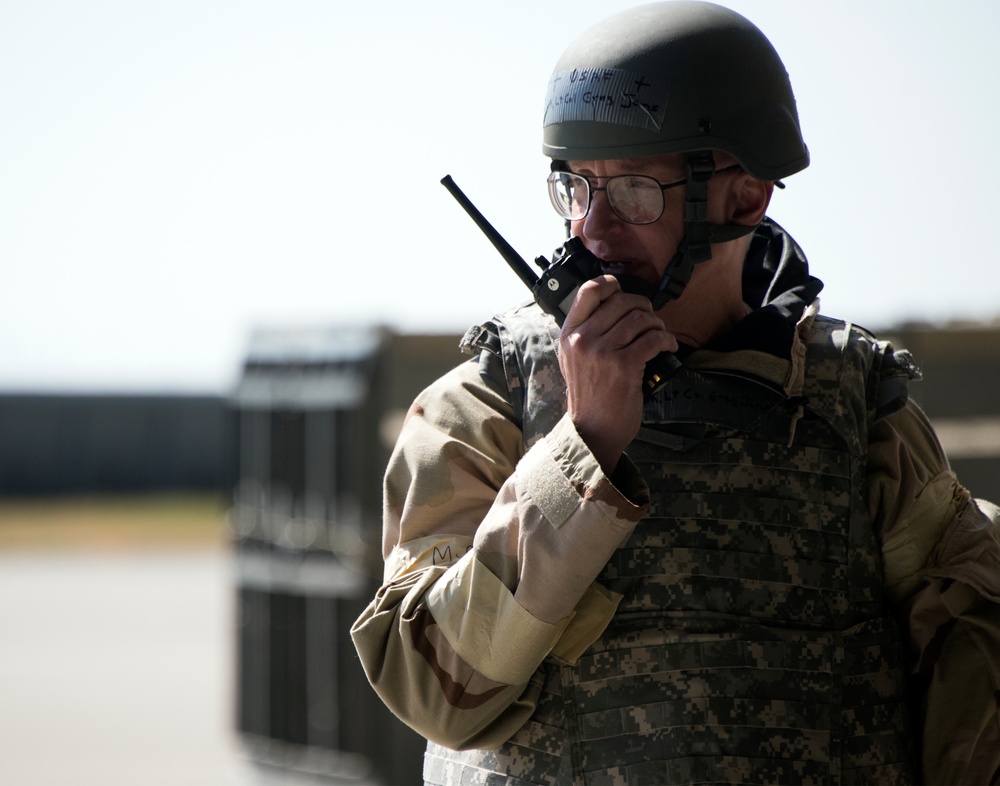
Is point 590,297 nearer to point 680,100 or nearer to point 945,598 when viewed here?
point 680,100

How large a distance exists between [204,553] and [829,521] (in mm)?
16588

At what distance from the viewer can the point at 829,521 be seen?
2221mm

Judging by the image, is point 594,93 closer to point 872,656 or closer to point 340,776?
point 872,656

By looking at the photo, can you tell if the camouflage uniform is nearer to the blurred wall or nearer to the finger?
the finger

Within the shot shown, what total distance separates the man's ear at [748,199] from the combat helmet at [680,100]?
0.02m

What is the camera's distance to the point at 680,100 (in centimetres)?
225

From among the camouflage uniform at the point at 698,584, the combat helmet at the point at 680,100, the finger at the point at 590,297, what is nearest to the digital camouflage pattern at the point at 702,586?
the camouflage uniform at the point at 698,584

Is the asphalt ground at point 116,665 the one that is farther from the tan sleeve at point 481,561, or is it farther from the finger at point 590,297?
→ the finger at point 590,297

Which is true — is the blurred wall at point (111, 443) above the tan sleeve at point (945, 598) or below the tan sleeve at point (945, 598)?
below

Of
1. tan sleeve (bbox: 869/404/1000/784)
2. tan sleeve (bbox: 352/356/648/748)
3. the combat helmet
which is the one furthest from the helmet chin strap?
tan sleeve (bbox: 869/404/1000/784)

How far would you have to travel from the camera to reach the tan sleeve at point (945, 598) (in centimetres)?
222

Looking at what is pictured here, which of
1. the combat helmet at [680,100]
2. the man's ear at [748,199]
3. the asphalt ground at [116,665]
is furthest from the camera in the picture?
the asphalt ground at [116,665]

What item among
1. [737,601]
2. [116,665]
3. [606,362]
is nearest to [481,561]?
[606,362]

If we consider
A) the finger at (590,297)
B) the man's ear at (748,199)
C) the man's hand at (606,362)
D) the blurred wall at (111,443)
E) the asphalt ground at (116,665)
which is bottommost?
the blurred wall at (111,443)
